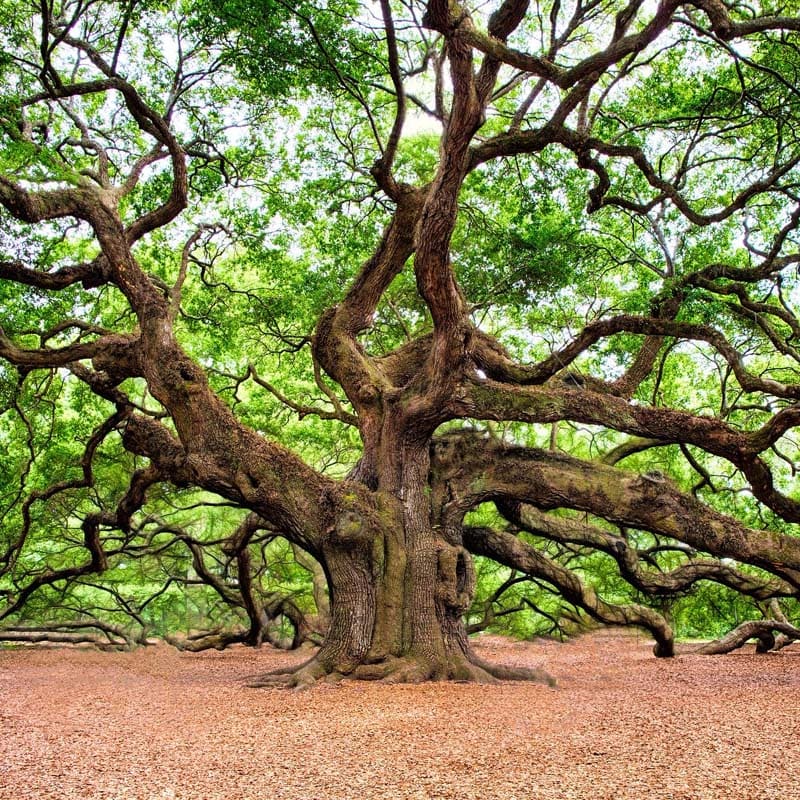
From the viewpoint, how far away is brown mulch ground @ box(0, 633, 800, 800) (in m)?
2.73

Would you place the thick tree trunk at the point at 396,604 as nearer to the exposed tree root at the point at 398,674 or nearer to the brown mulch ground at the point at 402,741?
the exposed tree root at the point at 398,674

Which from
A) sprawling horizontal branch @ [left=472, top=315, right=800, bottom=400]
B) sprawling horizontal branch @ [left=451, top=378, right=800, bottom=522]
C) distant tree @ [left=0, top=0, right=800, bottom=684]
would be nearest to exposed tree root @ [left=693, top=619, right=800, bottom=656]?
distant tree @ [left=0, top=0, right=800, bottom=684]

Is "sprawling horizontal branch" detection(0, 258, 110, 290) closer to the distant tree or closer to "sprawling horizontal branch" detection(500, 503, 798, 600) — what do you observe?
the distant tree

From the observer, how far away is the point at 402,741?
3.54 meters

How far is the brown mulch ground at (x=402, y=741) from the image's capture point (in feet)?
8.97

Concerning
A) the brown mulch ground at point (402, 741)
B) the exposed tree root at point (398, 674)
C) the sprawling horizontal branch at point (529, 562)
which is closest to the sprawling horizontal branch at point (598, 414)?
the sprawling horizontal branch at point (529, 562)

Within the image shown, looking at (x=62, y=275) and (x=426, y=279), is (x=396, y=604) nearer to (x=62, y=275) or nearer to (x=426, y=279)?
(x=426, y=279)

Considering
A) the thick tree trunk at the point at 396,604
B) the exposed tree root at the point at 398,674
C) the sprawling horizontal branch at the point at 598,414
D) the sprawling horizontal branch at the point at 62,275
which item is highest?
the sprawling horizontal branch at the point at 62,275

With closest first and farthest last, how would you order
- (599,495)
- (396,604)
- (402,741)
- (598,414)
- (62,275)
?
1. (402,741)
2. (396,604)
3. (598,414)
4. (599,495)
5. (62,275)

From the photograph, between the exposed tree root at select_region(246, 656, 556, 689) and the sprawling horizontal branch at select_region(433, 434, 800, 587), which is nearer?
the exposed tree root at select_region(246, 656, 556, 689)

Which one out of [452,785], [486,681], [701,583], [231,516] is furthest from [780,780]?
[231,516]

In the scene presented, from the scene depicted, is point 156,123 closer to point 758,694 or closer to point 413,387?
point 413,387

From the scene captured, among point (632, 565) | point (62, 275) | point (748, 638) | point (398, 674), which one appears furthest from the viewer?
point (748, 638)

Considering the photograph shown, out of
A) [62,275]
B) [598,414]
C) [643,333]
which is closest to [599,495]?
[598,414]
